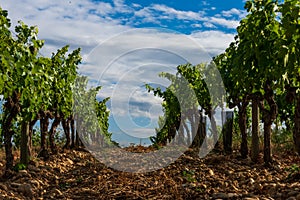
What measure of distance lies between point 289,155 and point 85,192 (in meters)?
6.62

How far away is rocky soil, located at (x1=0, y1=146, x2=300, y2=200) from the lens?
6.92 m

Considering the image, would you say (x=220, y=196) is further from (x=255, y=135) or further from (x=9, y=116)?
(x=9, y=116)

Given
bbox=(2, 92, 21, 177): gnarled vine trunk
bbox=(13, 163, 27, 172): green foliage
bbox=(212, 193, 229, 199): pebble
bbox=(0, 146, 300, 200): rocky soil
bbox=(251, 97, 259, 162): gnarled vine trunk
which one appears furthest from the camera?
bbox=(251, 97, 259, 162): gnarled vine trunk

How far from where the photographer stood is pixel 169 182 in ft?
26.9

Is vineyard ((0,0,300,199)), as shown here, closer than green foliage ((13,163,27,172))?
Yes

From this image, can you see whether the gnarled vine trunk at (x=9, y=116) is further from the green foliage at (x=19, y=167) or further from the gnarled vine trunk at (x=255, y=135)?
the gnarled vine trunk at (x=255, y=135)

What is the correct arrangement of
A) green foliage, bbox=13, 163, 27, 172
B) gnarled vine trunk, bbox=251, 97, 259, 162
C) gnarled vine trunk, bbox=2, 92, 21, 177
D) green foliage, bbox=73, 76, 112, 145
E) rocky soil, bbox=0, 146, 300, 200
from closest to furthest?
rocky soil, bbox=0, 146, 300, 200, gnarled vine trunk, bbox=2, 92, 21, 177, green foliage, bbox=13, 163, 27, 172, gnarled vine trunk, bbox=251, 97, 259, 162, green foliage, bbox=73, 76, 112, 145

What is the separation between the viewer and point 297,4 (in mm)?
7098

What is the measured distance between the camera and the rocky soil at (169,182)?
692cm

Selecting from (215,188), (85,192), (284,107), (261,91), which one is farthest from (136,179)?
(284,107)

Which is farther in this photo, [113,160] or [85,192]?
[113,160]

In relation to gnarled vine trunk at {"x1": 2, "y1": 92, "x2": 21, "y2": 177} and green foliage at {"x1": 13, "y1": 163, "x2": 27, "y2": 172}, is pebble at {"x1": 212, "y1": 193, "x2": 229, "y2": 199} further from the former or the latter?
green foliage at {"x1": 13, "y1": 163, "x2": 27, "y2": 172}

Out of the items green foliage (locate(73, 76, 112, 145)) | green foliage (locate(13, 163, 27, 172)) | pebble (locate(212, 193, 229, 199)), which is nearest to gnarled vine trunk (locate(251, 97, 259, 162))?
pebble (locate(212, 193, 229, 199))

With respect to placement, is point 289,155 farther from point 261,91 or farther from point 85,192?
point 85,192
